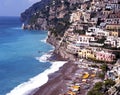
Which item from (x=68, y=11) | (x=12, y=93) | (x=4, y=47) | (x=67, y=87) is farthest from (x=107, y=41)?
(x=68, y=11)

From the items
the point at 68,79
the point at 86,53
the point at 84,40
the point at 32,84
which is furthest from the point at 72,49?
the point at 32,84

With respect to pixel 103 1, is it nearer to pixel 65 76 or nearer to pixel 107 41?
pixel 107 41

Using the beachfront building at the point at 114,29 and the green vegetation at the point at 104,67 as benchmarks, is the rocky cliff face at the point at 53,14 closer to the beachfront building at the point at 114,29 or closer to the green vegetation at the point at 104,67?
the beachfront building at the point at 114,29

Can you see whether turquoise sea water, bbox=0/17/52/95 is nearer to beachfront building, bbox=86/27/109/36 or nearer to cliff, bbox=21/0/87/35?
beachfront building, bbox=86/27/109/36

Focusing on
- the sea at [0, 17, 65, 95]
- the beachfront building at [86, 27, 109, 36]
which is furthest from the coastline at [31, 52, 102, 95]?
the beachfront building at [86, 27, 109, 36]

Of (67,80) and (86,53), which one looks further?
(86,53)

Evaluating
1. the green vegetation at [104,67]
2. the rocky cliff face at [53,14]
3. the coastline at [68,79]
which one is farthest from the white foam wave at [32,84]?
the rocky cliff face at [53,14]

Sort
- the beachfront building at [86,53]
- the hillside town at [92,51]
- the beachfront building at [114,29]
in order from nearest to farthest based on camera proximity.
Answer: the hillside town at [92,51] < the beachfront building at [86,53] < the beachfront building at [114,29]

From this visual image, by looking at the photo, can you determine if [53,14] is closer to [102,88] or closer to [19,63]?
[19,63]
